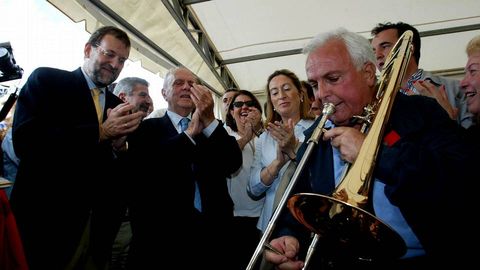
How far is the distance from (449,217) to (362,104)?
26.8 inches

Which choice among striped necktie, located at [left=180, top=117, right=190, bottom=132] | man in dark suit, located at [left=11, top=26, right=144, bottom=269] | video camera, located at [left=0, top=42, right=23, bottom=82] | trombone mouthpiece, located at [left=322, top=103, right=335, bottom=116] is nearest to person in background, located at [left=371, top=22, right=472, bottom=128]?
trombone mouthpiece, located at [left=322, top=103, right=335, bottom=116]

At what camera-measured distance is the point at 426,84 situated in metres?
2.10

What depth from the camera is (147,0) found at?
321 cm

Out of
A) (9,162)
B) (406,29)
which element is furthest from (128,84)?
(406,29)

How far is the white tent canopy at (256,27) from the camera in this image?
359 centimetres

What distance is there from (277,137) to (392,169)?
3.74 ft

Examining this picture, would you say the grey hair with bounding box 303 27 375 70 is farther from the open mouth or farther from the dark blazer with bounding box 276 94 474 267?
the open mouth

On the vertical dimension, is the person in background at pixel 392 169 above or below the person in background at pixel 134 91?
below

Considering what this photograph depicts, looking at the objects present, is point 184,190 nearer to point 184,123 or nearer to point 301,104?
point 184,123

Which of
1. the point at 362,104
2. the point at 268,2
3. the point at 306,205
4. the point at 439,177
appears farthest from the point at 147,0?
the point at 439,177

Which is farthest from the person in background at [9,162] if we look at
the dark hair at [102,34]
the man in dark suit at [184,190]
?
the dark hair at [102,34]

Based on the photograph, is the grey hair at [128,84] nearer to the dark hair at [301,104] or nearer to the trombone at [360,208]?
the dark hair at [301,104]

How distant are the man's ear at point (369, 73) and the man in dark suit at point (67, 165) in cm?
126

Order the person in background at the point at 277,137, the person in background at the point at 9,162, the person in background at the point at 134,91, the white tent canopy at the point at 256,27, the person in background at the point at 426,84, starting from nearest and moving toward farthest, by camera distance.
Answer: the person in background at the point at 426,84
the person in background at the point at 9,162
the person in background at the point at 277,137
the person in background at the point at 134,91
the white tent canopy at the point at 256,27
